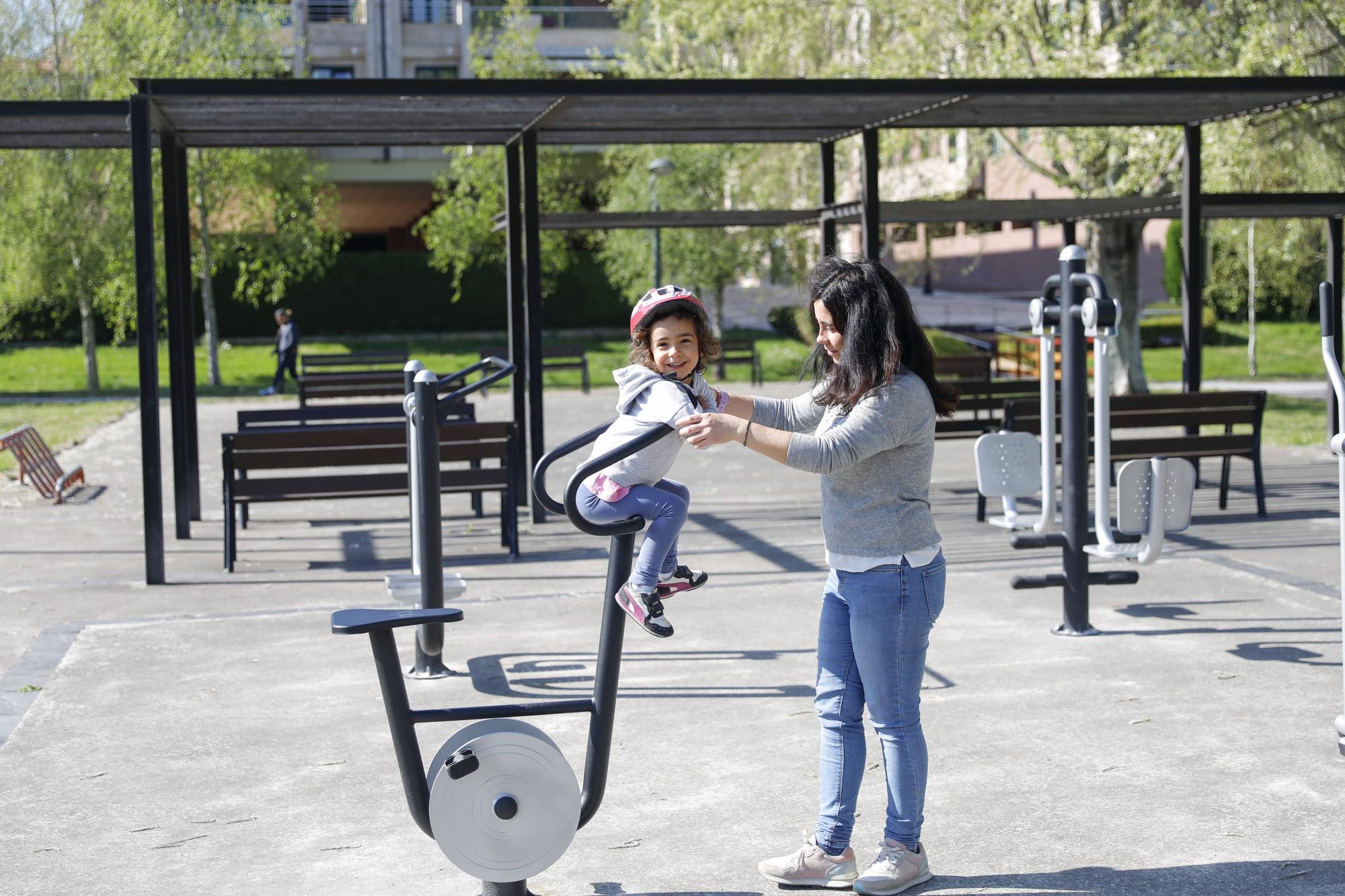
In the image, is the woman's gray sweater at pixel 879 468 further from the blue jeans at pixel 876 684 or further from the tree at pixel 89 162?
the tree at pixel 89 162

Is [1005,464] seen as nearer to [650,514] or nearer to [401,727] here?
[650,514]

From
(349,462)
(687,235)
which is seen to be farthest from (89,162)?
(349,462)

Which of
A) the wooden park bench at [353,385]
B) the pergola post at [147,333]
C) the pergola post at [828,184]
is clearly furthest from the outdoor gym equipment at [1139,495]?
the wooden park bench at [353,385]

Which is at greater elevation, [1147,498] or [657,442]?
[657,442]

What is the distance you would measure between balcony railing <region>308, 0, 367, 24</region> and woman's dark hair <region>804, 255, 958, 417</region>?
1726 inches

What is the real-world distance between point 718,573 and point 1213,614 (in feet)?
9.36

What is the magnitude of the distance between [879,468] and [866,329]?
0.37 m

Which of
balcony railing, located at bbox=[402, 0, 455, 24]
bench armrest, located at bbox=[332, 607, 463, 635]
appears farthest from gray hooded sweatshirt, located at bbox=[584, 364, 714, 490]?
balcony railing, located at bbox=[402, 0, 455, 24]

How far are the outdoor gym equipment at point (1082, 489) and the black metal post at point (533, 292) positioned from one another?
15.5 ft

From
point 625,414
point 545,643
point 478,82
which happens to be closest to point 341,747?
point 545,643

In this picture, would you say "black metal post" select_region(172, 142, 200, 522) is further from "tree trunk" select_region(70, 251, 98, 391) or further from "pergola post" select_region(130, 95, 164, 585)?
"tree trunk" select_region(70, 251, 98, 391)

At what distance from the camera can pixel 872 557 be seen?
3910 millimetres

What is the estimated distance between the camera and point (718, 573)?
894cm

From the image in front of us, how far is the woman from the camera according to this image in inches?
153
